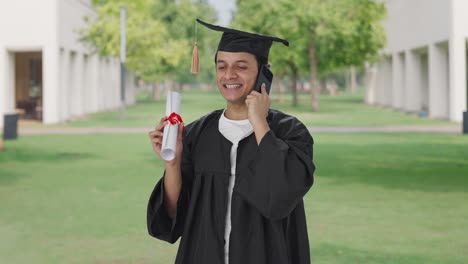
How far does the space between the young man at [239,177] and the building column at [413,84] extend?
40494 millimetres

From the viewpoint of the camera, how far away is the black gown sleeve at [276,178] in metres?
3.22

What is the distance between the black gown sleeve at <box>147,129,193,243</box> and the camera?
11.7 ft

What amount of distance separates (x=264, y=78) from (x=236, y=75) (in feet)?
0.42

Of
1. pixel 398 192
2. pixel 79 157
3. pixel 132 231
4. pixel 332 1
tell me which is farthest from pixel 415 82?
pixel 132 231

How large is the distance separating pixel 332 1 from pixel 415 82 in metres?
6.23

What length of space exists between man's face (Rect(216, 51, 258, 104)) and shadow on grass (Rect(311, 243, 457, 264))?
447 cm

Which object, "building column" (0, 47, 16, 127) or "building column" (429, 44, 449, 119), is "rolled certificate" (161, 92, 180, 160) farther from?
"building column" (429, 44, 449, 119)

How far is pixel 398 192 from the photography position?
12.3 metres

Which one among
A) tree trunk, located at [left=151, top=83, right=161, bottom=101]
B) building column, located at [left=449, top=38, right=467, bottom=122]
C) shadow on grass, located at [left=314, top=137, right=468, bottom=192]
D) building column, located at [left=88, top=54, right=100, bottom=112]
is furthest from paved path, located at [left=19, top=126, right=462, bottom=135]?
tree trunk, located at [left=151, top=83, right=161, bottom=101]

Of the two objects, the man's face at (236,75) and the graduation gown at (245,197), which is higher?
the man's face at (236,75)

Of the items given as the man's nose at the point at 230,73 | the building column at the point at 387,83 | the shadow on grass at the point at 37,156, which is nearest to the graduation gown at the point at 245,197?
the man's nose at the point at 230,73

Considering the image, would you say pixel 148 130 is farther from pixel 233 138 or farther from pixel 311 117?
pixel 233 138

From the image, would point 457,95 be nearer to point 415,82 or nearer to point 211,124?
point 415,82

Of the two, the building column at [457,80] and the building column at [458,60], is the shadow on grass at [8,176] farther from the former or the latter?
the building column at [457,80]
